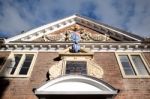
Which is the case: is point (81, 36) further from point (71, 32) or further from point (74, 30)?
point (74, 30)

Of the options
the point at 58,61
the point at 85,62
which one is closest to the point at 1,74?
the point at 58,61

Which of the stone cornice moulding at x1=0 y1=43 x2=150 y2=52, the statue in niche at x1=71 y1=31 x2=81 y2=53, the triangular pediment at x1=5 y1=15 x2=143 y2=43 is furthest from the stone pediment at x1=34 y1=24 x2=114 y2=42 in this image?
the stone cornice moulding at x1=0 y1=43 x2=150 y2=52

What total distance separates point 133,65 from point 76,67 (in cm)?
380

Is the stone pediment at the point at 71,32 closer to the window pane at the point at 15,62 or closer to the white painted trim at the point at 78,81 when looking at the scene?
the window pane at the point at 15,62

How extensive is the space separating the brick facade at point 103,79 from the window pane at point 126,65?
524 millimetres

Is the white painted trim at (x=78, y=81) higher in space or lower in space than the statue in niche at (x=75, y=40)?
lower

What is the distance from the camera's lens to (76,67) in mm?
11992

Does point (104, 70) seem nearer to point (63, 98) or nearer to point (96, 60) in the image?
point (96, 60)

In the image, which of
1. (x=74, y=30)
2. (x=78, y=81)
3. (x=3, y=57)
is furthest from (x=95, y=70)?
(x=3, y=57)

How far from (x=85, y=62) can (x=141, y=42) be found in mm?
4472

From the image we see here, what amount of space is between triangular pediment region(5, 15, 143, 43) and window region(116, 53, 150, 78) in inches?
64.1

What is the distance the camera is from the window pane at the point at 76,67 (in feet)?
38.2

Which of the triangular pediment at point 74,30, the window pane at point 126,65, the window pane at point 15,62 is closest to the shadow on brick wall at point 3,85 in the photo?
the window pane at point 15,62

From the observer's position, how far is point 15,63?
13.0 meters
